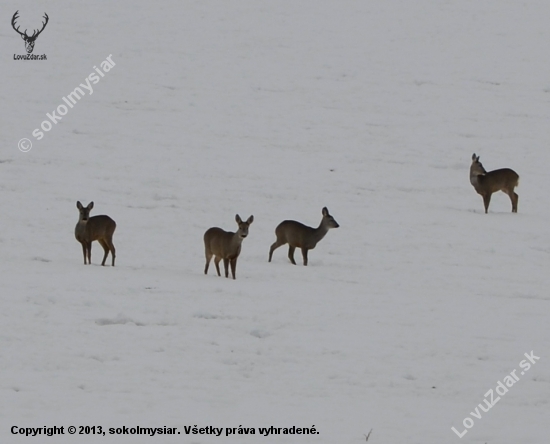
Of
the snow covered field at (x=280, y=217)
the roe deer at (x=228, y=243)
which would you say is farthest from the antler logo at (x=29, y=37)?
the roe deer at (x=228, y=243)

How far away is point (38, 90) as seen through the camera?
28859 mm

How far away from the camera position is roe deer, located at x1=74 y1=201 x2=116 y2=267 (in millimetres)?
14547

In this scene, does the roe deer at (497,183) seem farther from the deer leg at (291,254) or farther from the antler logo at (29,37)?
the antler logo at (29,37)

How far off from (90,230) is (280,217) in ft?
20.4

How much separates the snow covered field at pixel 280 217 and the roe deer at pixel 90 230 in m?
0.55

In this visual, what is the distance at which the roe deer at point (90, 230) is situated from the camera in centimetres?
1455

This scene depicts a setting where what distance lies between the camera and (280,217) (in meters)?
19.9

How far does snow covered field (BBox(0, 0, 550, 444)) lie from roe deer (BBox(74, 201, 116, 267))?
0.55 metres

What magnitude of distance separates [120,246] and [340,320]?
6411 millimetres

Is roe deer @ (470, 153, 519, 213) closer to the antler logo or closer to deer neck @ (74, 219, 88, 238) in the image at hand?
deer neck @ (74, 219, 88, 238)

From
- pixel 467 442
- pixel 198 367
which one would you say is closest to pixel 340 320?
pixel 198 367

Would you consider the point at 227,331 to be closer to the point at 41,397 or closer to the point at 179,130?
the point at 41,397

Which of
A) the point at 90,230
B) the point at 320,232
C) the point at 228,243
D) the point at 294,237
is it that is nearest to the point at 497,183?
the point at 320,232

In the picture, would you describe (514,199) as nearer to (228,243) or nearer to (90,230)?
(228,243)
